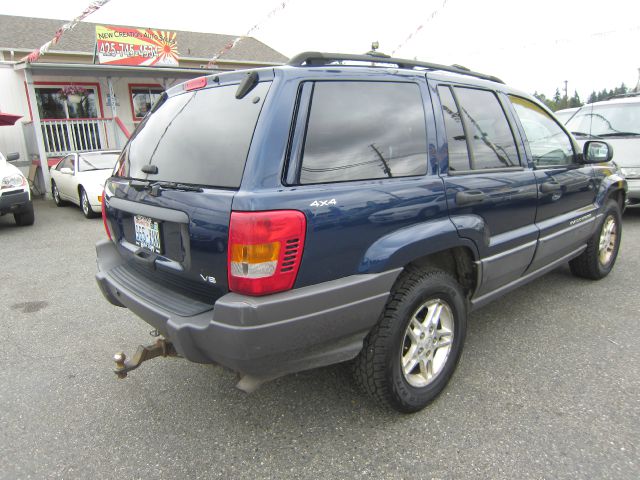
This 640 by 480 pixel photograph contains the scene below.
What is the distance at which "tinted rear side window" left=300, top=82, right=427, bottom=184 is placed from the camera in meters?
2.11

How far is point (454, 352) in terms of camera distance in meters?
2.70

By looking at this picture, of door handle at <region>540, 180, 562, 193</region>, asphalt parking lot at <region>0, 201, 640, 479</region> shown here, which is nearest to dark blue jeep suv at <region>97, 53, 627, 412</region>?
door handle at <region>540, 180, 562, 193</region>

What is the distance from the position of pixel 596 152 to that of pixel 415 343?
258 cm

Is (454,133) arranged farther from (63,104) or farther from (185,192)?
(63,104)

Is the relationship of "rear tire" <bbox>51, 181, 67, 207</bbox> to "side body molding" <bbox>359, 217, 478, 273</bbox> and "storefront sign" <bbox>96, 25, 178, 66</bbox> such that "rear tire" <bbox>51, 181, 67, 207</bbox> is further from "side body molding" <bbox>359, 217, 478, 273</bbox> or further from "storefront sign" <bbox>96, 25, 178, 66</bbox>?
"side body molding" <bbox>359, 217, 478, 273</bbox>

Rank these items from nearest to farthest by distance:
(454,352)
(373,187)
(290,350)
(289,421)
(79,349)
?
1. (290,350)
2. (373,187)
3. (289,421)
4. (454,352)
5. (79,349)

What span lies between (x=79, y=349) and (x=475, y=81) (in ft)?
11.1

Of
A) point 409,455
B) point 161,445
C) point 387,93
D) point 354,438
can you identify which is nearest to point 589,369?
point 409,455

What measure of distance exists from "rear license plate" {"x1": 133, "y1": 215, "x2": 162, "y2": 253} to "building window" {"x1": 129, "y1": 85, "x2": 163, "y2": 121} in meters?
14.3

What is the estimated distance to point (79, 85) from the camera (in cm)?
1419

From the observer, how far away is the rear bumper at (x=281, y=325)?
74.8 inches

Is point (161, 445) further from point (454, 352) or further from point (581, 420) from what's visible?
point (581, 420)

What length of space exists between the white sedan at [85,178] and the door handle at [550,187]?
7.21 meters

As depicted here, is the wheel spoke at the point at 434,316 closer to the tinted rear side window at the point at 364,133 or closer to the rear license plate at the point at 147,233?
the tinted rear side window at the point at 364,133
